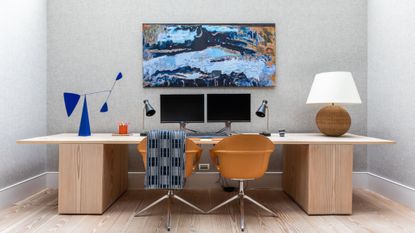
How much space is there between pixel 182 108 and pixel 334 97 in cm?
149

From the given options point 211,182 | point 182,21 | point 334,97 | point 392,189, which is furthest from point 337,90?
point 182,21

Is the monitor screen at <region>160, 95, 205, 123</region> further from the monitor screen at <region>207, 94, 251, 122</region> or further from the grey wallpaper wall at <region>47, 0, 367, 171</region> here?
the grey wallpaper wall at <region>47, 0, 367, 171</region>

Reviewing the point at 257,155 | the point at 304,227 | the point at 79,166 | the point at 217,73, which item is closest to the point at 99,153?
the point at 79,166

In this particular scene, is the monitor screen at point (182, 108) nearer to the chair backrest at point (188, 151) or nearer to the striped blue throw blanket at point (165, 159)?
the chair backrest at point (188, 151)

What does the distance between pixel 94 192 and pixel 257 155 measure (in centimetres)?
143

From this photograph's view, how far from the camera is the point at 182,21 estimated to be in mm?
3482

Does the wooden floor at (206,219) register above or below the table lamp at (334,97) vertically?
below

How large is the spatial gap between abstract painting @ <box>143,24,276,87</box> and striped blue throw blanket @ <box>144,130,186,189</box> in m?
1.28

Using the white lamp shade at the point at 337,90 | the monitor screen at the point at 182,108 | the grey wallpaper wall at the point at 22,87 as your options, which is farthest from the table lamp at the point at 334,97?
the grey wallpaper wall at the point at 22,87

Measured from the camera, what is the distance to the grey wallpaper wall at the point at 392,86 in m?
2.85

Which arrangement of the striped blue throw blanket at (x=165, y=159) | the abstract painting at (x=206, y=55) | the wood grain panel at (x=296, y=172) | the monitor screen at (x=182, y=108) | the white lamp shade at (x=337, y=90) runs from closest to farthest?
the striped blue throw blanket at (x=165, y=159)
the wood grain panel at (x=296, y=172)
the white lamp shade at (x=337, y=90)
the monitor screen at (x=182, y=108)
the abstract painting at (x=206, y=55)

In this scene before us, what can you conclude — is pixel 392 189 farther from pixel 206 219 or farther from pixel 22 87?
pixel 22 87

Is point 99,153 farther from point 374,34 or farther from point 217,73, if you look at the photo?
point 374,34

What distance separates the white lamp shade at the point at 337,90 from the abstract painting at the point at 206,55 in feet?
2.25
